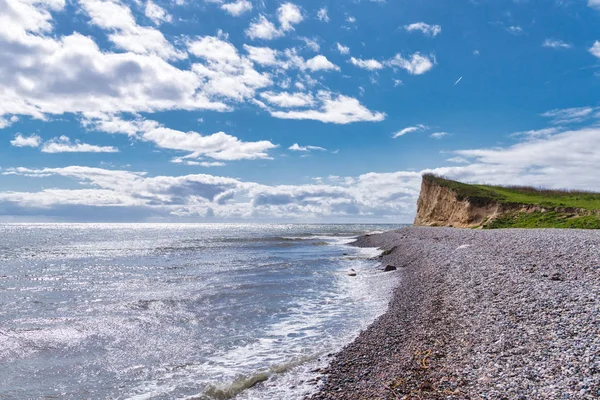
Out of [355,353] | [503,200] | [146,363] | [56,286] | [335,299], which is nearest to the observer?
[355,353]

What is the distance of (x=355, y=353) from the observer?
10.5 meters

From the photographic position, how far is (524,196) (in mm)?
61156

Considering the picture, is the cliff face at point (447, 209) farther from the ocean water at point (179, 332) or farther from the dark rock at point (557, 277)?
the dark rock at point (557, 277)

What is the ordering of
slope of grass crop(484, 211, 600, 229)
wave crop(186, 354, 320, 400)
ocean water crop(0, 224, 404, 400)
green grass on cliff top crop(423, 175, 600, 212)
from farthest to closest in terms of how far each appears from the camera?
green grass on cliff top crop(423, 175, 600, 212) → slope of grass crop(484, 211, 600, 229) → ocean water crop(0, 224, 404, 400) → wave crop(186, 354, 320, 400)

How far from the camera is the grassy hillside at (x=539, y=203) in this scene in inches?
1703

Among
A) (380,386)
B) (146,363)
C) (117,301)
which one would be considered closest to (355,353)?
(380,386)

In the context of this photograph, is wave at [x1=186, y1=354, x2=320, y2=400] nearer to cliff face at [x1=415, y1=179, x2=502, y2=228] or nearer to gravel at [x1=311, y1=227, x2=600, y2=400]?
gravel at [x1=311, y1=227, x2=600, y2=400]

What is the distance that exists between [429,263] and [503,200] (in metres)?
40.9

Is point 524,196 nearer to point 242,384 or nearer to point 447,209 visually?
point 447,209

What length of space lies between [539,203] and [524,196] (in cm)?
970

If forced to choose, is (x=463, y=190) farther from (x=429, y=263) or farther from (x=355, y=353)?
(x=355, y=353)

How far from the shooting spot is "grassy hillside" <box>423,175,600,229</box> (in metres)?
43.2

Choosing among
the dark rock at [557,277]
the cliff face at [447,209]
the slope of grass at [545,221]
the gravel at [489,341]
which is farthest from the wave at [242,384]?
the cliff face at [447,209]

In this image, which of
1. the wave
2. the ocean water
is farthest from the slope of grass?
the wave
